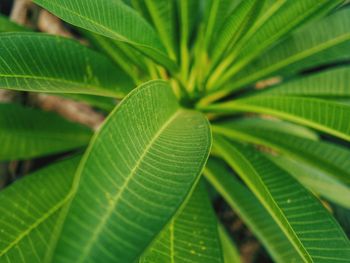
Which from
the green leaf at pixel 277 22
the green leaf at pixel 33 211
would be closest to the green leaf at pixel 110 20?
the green leaf at pixel 277 22

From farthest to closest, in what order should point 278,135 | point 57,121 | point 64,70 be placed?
1. point 57,121
2. point 278,135
3. point 64,70

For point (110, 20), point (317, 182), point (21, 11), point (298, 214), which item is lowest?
point (317, 182)

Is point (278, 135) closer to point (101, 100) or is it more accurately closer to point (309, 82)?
point (309, 82)

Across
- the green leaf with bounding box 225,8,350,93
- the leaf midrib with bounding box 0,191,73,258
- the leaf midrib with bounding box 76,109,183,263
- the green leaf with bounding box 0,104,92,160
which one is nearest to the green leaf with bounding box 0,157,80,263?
the leaf midrib with bounding box 0,191,73,258

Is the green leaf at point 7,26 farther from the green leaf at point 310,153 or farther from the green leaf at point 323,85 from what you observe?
the green leaf at point 323,85

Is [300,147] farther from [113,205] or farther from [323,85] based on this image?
[113,205]

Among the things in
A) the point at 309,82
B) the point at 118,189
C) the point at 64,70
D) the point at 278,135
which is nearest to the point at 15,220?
the point at 64,70

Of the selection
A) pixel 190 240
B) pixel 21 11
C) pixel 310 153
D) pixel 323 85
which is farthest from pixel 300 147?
pixel 21 11
